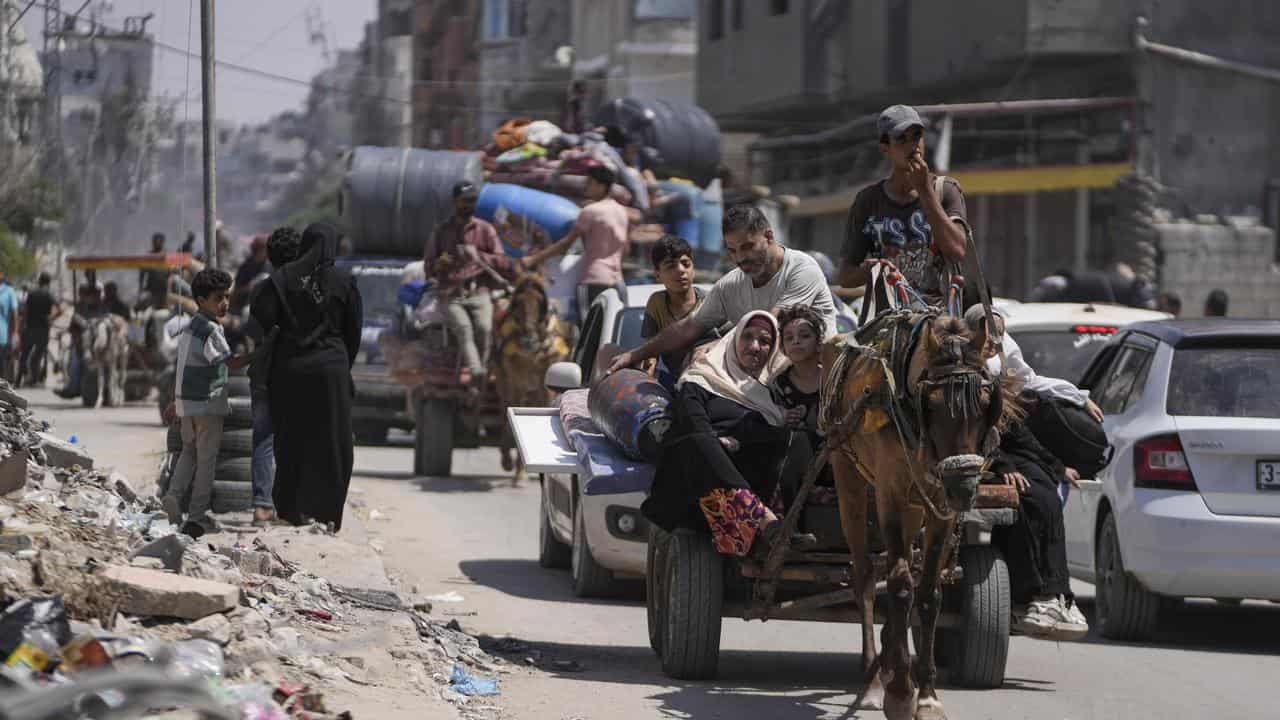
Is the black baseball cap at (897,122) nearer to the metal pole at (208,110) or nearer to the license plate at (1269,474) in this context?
the license plate at (1269,474)

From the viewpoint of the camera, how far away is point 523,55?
299 ft

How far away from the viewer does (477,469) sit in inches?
810

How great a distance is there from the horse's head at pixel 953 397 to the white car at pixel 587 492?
6.54 feet

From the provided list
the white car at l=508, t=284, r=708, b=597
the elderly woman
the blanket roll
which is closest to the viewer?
the elderly woman

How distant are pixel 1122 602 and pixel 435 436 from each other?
375 inches

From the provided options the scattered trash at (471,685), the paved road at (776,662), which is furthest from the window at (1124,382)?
the scattered trash at (471,685)

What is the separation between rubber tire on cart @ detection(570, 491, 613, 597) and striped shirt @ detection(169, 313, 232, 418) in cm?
236

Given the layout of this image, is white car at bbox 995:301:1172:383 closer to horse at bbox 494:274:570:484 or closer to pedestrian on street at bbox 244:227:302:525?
pedestrian on street at bbox 244:227:302:525

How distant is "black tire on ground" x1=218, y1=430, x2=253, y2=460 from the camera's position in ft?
43.3

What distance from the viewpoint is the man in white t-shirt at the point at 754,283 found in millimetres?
8875

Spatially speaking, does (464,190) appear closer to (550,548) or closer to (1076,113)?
(550,548)

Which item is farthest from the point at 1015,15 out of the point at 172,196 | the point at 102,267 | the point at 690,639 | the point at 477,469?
the point at 690,639

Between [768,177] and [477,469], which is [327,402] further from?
[768,177]

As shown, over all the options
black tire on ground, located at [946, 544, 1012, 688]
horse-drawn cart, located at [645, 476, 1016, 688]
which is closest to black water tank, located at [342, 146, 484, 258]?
horse-drawn cart, located at [645, 476, 1016, 688]
